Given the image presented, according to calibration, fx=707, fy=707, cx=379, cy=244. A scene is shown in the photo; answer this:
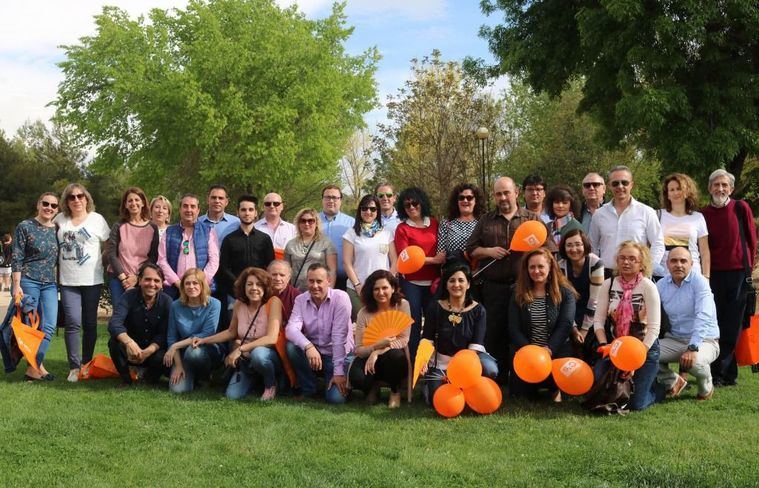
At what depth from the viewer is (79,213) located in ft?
24.0

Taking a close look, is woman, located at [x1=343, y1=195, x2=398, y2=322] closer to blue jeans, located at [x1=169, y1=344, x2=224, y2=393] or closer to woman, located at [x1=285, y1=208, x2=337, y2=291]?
woman, located at [x1=285, y1=208, x2=337, y2=291]

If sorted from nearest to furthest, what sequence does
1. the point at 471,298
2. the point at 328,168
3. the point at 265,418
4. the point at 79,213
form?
the point at 265,418 < the point at 471,298 < the point at 79,213 < the point at 328,168

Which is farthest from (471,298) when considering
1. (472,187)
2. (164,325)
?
(164,325)

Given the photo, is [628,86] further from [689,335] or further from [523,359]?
[523,359]

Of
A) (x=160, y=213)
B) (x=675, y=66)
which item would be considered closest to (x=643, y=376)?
(x=160, y=213)

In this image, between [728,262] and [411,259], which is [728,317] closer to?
[728,262]

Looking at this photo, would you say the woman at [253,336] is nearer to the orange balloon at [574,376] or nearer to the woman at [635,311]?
the orange balloon at [574,376]

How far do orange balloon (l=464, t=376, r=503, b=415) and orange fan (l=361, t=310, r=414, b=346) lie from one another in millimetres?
809

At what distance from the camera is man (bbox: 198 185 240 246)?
733 cm

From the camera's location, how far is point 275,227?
25.0 feet

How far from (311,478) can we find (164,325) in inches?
131

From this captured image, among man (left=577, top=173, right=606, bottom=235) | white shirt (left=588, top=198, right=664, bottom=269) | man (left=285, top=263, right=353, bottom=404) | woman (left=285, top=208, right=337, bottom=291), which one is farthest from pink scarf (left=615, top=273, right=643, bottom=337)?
woman (left=285, top=208, right=337, bottom=291)

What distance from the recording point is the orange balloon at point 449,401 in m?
5.49

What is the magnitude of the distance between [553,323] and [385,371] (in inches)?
58.8
